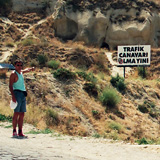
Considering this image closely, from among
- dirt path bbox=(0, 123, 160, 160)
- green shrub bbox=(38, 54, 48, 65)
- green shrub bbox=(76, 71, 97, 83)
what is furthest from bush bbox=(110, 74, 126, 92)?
dirt path bbox=(0, 123, 160, 160)

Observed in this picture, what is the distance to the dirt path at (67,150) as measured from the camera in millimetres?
7766

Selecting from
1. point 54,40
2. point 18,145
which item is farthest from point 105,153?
point 54,40

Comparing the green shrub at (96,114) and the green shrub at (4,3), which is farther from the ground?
the green shrub at (4,3)

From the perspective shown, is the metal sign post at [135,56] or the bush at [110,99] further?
the metal sign post at [135,56]

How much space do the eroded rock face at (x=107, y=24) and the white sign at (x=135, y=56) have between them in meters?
6.31

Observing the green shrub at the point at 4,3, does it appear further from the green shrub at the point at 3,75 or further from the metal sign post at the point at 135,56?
the green shrub at the point at 3,75

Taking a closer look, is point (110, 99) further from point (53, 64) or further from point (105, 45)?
point (105, 45)

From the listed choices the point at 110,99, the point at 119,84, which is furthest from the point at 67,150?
the point at 119,84

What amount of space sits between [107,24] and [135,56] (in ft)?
26.3

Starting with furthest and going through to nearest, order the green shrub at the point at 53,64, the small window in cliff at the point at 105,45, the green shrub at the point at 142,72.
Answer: the small window in cliff at the point at 105,45 < the green shrub at the point at 142,72 < the green shrub at the point at 53,64

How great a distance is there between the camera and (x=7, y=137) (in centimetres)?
1023

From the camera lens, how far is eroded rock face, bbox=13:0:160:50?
3569 centimetres

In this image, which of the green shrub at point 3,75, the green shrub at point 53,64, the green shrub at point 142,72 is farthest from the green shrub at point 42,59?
the green shrub at point 142,72

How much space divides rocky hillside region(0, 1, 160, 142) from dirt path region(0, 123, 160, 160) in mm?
4163
